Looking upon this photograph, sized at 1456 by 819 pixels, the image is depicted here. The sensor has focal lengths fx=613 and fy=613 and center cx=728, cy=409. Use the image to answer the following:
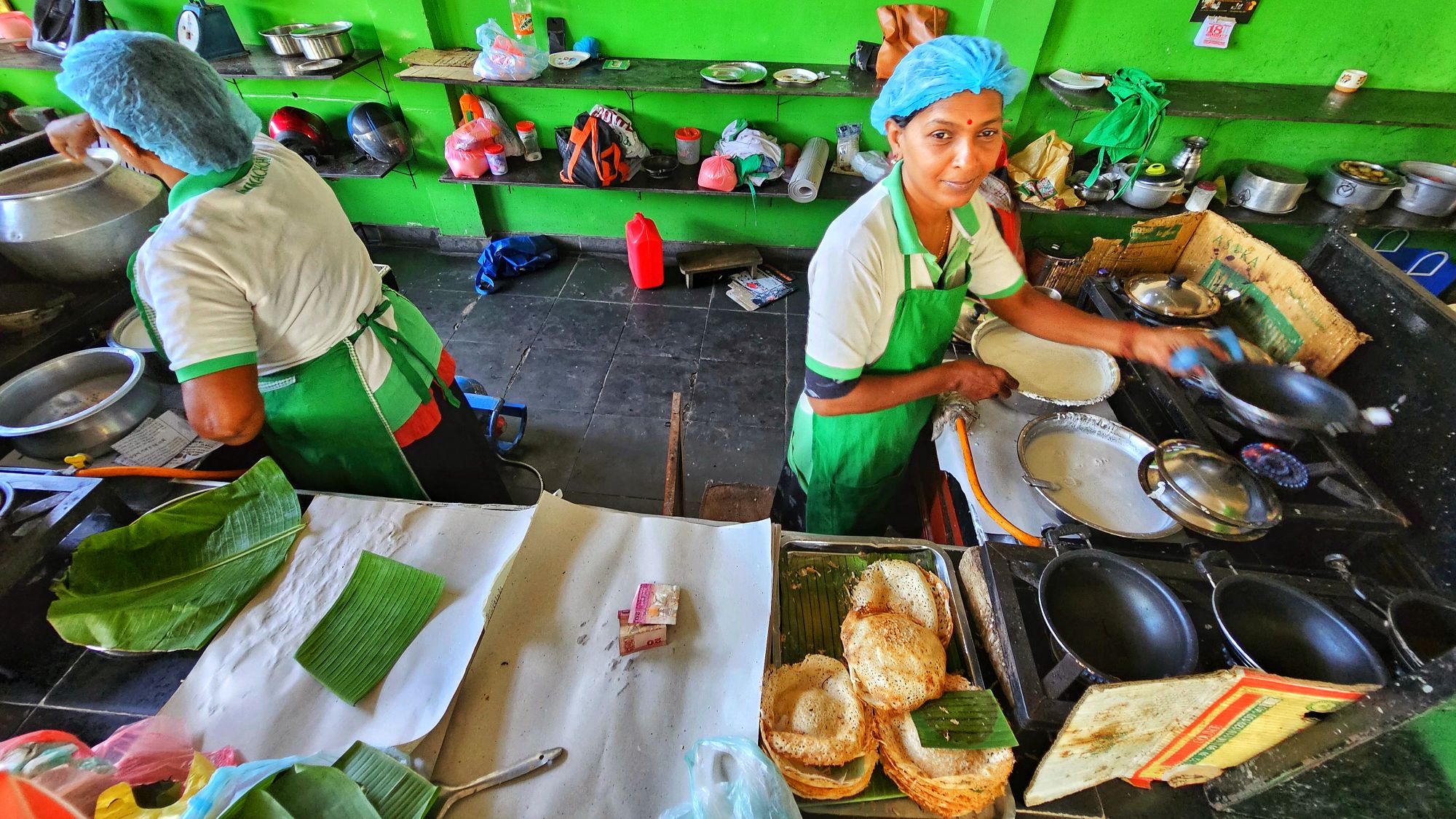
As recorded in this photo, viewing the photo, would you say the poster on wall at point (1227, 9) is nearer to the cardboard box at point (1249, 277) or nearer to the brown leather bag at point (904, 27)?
the brown leather bag at point (904, 27)

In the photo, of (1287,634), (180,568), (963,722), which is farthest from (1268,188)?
A: (180,568)

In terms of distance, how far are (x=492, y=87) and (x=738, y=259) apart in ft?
6.22

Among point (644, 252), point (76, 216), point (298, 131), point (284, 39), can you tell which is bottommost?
point (644, 252)

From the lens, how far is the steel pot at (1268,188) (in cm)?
329

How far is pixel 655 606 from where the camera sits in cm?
112

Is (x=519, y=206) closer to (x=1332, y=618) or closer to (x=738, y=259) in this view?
(x=738, y=259)

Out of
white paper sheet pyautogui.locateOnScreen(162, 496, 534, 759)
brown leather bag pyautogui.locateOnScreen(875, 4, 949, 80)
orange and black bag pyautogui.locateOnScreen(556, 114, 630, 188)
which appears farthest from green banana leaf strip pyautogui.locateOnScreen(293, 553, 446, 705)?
brown leather bag pyautogui.locateOnScreen(875, 4, 949, 80)

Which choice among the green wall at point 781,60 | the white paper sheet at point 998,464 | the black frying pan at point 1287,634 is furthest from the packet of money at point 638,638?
the green wall at point 781,60

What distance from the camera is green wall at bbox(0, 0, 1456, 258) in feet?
10.3

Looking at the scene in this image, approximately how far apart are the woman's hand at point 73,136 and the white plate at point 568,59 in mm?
2249

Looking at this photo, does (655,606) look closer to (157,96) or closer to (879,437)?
(879,437)

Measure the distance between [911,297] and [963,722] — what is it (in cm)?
89

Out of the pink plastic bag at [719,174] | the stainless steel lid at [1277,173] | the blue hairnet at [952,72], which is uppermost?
the blue hairnet at [952,72]

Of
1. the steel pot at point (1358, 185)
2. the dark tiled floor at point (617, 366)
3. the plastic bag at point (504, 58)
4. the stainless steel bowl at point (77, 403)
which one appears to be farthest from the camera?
the plastic bag at point (504, 58)
